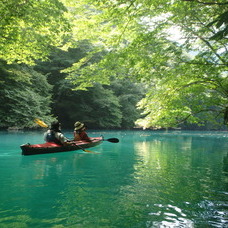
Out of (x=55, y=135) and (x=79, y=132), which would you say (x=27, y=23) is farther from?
(x=79, y=132)

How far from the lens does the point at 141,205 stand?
4512mm

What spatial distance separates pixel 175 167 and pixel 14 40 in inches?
294

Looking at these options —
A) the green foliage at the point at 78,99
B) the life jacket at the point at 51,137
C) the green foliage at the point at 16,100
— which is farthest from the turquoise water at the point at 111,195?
the green foliage at the point at 78,99

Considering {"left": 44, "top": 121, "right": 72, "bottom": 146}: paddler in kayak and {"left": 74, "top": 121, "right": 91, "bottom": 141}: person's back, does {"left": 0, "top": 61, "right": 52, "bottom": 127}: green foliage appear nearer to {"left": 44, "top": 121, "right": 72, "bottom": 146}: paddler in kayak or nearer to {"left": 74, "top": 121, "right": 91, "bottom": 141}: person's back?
{"left": 74, "top": 121, "right": 91, "bottom": 141}: person's back

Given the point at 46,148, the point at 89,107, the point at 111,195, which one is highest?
the point at 89,107

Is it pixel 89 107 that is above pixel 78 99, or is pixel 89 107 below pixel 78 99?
below

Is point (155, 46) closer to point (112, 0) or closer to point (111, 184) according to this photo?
point (112, 0)

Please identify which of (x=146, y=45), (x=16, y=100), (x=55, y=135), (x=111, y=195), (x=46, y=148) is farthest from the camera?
(x=16, y=100)

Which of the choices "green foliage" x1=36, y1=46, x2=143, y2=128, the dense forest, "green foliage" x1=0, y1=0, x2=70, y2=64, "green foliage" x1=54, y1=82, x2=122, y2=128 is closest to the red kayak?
the dense forest

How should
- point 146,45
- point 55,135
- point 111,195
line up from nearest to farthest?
point 111,195 < point 146,45 < point 55,135

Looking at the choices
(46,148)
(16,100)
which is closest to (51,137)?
(46,148)

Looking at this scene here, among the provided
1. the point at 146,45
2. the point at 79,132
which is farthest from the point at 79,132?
the point at 146,45

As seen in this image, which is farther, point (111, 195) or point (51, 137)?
point (51, 137)

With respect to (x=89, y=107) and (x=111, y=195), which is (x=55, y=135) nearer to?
(x=111, y=195)
